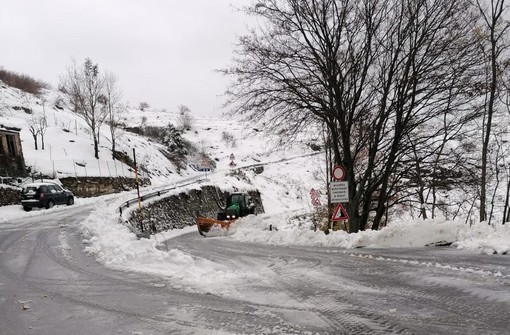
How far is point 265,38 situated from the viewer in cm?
1352

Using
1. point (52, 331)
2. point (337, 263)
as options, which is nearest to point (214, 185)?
point (337, 263)

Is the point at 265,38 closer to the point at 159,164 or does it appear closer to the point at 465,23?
the point at 465,23

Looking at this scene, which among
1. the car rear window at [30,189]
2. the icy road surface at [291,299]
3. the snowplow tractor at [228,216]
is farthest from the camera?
the car rear window at [30,189]

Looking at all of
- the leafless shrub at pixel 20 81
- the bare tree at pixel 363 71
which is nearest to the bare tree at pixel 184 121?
the leafless shrub at pixel 20 81

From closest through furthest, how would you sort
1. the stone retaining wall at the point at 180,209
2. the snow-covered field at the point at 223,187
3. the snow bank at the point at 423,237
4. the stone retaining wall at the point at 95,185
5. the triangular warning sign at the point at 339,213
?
1. the snow bank at the point at 423,237
2. the snow-covered field at the point at 223,187
3. the triangular warning sign at the point at 339,213
4. the stone retaining wall at the point at 180,209
5. the stone retaining wall at the point at 95,185

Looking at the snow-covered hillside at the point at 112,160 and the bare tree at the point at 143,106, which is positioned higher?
the bare tree at the point at 143,106

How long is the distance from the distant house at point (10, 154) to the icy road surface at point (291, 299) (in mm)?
24918

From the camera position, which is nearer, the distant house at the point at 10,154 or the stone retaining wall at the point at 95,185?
the distant house at the point at 10,154

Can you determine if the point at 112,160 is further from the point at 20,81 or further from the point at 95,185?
the point at 20,81

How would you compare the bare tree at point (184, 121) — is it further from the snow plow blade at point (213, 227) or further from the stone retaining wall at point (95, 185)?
the snow plow blade at point (213, 227)

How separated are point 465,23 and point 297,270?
410 inches

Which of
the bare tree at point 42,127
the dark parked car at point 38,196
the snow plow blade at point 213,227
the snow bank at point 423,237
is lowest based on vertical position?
the snow plow blade at point 213,227

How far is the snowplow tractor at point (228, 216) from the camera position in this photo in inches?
756

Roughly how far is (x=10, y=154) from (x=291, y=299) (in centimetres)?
3210
